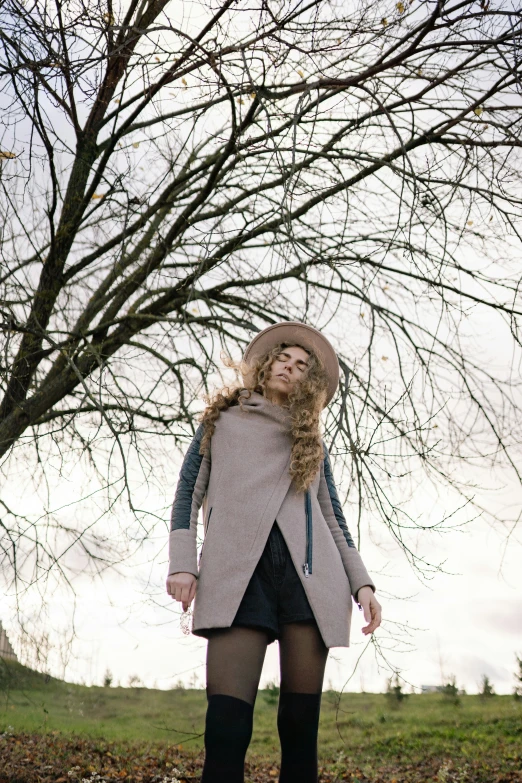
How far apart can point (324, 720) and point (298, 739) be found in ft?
22.1

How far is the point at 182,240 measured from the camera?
5145 millimetres

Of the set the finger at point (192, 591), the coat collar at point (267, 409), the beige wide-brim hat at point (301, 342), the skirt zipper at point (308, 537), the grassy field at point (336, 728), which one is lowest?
the grassy field at point (336, 728)

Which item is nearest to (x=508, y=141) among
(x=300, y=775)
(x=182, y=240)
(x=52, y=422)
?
(x=182, y=240)

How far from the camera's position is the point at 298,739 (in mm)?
2041

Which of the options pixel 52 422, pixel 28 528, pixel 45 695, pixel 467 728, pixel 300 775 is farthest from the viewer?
pixel 45 695

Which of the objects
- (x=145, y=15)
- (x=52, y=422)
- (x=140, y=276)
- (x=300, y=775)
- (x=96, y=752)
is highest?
(x=145, y=15)

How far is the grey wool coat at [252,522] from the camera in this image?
6.75ft

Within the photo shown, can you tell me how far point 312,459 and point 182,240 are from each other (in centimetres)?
317

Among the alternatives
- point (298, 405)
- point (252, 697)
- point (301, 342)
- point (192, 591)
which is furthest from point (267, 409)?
point (252, 697)

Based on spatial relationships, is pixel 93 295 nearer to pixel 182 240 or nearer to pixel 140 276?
pixel 140 276

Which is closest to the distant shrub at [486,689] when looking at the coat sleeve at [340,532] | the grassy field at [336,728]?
the grassy field at [336,728]

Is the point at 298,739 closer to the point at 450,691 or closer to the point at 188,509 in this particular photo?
the point at 188,509

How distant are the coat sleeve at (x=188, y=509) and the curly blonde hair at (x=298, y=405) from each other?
45 millimetres

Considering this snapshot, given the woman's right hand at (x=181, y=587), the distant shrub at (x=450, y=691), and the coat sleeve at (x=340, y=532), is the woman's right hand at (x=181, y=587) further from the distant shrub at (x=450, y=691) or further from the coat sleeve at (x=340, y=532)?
the distant shrub at (x=450, y=691)
